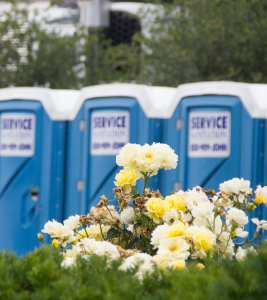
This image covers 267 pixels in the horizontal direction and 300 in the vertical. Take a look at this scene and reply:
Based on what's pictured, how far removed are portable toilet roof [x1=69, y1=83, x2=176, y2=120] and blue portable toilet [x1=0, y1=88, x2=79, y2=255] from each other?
50 centimetres

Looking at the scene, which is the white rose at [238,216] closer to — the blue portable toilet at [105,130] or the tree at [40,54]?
the blue portable toilet at [105,130]

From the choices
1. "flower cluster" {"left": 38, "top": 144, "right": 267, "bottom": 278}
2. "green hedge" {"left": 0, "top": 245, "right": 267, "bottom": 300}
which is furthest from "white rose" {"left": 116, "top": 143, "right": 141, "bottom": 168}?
"green hedge" {"left": 0, "top": 245, "right": 267, "bottom": 300}

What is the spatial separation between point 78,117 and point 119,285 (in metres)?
3.64

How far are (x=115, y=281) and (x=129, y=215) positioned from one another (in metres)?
0.67

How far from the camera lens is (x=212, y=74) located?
812 cm

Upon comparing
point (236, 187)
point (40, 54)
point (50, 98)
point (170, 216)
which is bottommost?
point (170, 216)

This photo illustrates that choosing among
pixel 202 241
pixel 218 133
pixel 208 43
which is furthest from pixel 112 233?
pixel 208 43

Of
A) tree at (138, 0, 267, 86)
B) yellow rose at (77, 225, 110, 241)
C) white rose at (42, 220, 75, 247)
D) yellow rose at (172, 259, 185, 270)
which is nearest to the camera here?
yellow rose at (172, 259, 185, 270)

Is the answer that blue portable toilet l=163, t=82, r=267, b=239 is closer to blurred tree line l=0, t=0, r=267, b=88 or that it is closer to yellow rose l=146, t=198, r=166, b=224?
yellow rose l=146, t=198, r=166, b=224

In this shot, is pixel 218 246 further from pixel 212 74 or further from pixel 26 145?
pixel 212 74

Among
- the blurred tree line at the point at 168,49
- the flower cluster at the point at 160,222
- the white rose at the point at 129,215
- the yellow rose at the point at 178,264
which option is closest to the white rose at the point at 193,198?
the flower cluster at the point at 160,222

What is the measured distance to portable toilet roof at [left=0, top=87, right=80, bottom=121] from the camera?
4.77m

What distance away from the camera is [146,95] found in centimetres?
437

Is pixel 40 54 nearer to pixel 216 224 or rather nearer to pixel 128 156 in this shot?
pixel 128 156
